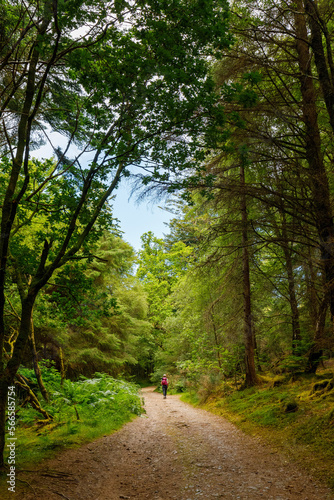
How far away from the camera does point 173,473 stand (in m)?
4.82

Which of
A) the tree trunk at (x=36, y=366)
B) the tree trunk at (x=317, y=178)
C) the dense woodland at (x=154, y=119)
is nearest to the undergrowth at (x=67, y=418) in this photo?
the tree trunk at (x=36, y=366)

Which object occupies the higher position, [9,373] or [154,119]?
[154,119]

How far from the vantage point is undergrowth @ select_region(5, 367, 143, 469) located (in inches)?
213

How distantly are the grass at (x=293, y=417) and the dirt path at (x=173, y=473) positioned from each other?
0.29m

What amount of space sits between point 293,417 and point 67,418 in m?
5.16

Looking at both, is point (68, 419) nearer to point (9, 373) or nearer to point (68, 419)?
point (68, 419)

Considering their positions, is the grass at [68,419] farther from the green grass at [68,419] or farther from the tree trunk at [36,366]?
the tree trunk at [36,366]

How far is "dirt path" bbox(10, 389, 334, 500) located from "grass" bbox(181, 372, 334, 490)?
290 millimetres

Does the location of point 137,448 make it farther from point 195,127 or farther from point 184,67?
point 184,67

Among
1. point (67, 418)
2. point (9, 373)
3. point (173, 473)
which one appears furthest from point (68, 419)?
point (9, 373)

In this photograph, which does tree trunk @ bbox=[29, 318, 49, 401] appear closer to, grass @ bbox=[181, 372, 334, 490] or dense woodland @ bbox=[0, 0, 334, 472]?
dense woodland @ bbox=[0, 0, 334, 472]

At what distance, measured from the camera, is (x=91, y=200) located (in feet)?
18.2

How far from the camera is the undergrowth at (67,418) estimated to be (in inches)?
213

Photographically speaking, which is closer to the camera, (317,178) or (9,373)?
(9,373)
